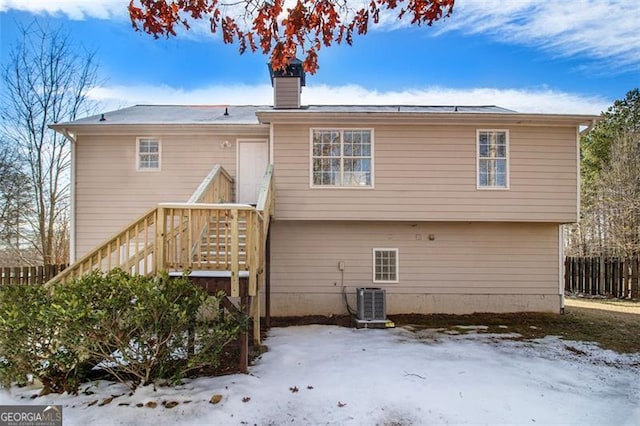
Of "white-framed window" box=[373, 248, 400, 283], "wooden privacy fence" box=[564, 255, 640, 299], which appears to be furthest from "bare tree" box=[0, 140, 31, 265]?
"wooden privacy fence" box=[564, 255, 640, 299]

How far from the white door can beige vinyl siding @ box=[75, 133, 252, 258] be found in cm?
37

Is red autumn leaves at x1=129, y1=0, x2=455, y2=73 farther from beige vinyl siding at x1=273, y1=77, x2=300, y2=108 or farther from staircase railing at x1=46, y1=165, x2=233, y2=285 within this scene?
beige vinyl siding at x1=273, y1=77, x2=300, y2=108

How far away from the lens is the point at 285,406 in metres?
4.04

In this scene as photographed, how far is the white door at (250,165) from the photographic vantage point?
30.0 ft

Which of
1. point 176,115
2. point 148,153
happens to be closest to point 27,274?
point 148,153

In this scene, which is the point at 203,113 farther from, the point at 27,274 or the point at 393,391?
the point at 393,391

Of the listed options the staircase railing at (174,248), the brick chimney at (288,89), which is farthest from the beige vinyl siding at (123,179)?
the staircase railing at (174,248)

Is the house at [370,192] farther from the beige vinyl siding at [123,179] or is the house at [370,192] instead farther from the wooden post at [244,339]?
the wooden post at [244,339]

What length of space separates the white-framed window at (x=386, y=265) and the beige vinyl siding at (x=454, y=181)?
110cm

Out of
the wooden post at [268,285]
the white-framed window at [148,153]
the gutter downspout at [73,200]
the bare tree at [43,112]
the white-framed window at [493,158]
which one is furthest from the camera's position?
the bare tree at [43,112]

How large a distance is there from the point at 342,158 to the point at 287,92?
2923mm

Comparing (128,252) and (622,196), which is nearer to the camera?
(128,252)

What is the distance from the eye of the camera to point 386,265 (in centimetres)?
912

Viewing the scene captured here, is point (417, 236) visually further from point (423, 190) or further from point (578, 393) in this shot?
point (578, 393)
